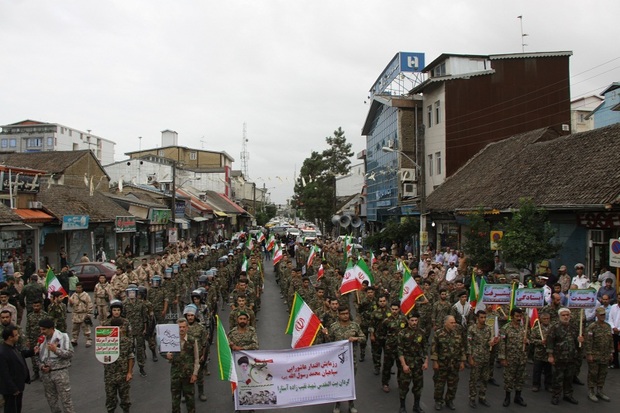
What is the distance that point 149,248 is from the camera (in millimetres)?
41625

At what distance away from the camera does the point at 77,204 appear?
101 feet

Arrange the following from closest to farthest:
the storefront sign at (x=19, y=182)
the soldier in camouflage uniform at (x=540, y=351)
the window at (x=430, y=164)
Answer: the soldier in camouflage uniform at (x=540, y=351)
the storefront sign at (x=19, y=182)
the window at (x=430, y=164)

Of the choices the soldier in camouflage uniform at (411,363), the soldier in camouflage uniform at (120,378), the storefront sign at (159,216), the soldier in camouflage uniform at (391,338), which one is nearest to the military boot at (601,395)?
the soldier in camouflage uniform at (411,363)

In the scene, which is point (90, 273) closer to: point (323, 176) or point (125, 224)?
point (125, 224)

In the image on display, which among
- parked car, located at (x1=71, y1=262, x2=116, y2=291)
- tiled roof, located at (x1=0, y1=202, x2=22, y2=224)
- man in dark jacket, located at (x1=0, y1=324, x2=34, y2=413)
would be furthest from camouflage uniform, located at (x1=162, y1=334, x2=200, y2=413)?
tiled roof, located at (x1=0, y1=202, x2=22, y2=224)

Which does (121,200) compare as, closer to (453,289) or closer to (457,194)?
(457,194)

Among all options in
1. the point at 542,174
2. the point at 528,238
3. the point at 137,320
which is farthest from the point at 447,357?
the point at 542,174

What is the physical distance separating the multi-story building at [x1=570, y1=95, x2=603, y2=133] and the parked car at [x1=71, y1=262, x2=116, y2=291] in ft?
120

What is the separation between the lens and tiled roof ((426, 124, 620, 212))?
687 inches

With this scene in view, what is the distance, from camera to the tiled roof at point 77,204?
1130 inches

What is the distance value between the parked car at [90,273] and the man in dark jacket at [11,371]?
15556 mm

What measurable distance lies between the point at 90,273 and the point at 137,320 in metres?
13.1

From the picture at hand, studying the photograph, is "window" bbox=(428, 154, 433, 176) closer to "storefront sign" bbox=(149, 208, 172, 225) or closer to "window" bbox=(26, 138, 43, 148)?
"storefront sign" bbox=(149, 208, 172, 225)

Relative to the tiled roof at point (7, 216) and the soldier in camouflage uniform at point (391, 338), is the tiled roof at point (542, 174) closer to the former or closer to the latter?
the soldier in camouflage uniform at point (391, 338)
